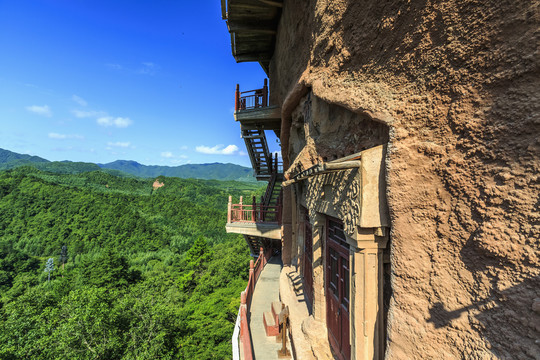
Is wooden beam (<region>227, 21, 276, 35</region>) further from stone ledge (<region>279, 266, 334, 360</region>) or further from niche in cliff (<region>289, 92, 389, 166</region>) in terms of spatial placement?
stone ledge (<region>279, 266, 334, 360</region>)

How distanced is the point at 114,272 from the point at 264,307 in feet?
114

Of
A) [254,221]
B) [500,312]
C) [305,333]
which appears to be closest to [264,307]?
[254,221]

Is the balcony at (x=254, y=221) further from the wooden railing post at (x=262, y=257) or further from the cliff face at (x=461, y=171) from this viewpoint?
the cliff face at (x=461, y=171)

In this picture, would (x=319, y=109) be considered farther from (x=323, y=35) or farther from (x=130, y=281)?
(x=130, y=281)

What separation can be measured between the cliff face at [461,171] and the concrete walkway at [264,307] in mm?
4163

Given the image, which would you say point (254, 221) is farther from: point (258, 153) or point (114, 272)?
point (114, 272)

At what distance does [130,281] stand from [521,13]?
150 ft

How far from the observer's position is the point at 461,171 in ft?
7.24

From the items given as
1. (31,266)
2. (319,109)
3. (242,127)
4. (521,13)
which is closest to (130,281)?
(31,266)

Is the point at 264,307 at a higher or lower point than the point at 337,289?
lower

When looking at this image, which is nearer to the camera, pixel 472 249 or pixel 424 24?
pixel 472 249

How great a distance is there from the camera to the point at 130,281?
3825 centimetres

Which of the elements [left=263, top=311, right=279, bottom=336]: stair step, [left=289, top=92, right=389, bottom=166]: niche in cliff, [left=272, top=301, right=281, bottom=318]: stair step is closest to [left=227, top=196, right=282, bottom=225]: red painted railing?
[left=272, top=301, right=281, bottom=318]: stair step

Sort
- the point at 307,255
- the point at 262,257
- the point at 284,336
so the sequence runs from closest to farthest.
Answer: the point at 284,336
the point at 307,255
the point at 262,257
